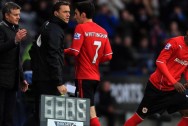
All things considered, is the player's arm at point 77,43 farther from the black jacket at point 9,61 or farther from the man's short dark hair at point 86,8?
the black jacket at point 9,61

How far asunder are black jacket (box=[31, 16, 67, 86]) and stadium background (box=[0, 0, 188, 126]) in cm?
572

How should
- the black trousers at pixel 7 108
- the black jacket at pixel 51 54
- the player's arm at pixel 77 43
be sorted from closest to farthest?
1. the black jacket at pixel 51 54
2. the black trousers at pixel 7 108
3. the player's arm at pixel 77 43

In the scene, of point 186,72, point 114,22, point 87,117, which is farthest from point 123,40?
point 87,117

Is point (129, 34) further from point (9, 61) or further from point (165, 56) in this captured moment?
point (9, 61)

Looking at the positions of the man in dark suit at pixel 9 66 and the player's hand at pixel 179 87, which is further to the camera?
the player's hand at pixel 179 87

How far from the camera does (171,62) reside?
514 inches

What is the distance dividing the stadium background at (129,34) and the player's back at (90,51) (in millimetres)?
5239

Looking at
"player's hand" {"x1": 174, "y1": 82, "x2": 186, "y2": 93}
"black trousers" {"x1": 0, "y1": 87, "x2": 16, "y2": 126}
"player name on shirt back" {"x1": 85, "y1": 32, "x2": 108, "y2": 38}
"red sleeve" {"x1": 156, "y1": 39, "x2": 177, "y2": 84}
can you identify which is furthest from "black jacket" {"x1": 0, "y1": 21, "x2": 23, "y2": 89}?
"player's hand" {"x1": 174, "y1": 82, "x2": 186, "y2": 93}

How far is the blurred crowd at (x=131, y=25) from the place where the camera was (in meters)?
20.2

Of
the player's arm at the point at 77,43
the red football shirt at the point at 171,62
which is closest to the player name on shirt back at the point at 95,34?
the player's arm at the point at 77,43

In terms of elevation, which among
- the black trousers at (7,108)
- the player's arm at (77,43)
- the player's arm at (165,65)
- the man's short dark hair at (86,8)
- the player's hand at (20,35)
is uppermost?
the man's short dark hair at (86,8)

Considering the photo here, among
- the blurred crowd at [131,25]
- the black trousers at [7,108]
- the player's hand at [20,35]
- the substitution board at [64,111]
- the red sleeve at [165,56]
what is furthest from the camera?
the blurred crowd at [131,25]

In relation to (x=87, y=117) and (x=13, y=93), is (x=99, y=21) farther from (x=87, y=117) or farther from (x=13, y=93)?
(x=87, y=117)

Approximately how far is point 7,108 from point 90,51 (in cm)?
150
